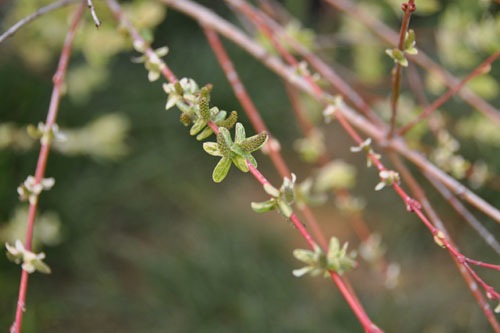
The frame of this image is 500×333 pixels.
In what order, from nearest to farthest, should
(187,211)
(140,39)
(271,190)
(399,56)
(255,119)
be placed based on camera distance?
(271,190) → (399,56) → (140,39) → (255,119) → (187,211)

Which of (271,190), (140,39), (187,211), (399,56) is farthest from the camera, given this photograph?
(187,211)

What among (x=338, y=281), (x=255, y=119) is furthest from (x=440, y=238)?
(x=255, y=119)

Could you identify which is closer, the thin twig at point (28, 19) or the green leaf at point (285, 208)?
the green leaf at point (285, 208)

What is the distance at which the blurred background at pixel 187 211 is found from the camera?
151cm

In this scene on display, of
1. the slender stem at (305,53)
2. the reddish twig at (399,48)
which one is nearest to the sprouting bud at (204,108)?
the reddish twig at (399,48)

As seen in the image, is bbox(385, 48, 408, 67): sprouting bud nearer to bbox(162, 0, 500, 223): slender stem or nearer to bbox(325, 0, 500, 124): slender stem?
bbox(162, 0, 500, 223): slender stem

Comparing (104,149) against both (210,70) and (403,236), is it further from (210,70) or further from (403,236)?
(403,236)

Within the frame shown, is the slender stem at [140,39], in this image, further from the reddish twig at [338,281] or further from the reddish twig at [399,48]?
the reddish twig at [399,48]

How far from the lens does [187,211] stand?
211 cm

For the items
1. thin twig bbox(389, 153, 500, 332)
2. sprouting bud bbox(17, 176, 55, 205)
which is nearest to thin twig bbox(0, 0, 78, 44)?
sprouting bud bbox(17, 176, 55, 205)

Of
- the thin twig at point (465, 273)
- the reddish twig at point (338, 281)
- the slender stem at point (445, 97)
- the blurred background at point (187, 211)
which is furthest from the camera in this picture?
the blurred background at point (187, 211)

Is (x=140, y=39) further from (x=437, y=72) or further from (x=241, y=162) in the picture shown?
(x=437, y=72)

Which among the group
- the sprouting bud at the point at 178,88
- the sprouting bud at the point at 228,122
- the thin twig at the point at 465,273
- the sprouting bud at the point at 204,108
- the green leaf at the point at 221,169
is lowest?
the thin twig at the point at 465,273

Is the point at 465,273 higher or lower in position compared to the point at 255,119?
lower
